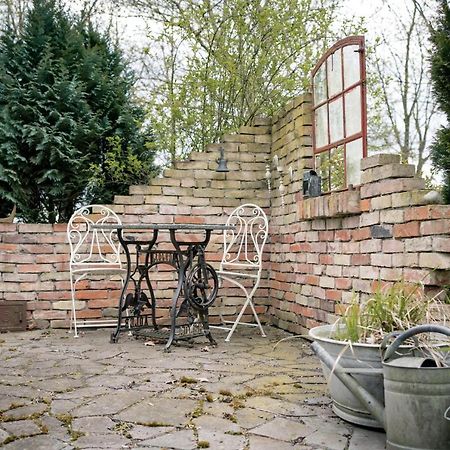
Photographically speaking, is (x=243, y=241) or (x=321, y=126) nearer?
(x=321, y=126)

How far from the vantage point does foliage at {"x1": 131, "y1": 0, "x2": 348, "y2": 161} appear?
16.6ft

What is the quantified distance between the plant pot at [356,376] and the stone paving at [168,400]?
0.05 m

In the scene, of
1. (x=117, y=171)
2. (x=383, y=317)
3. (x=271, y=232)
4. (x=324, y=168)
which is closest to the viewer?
(x=383, y=317)

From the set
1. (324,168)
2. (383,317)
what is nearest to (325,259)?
(324,168)

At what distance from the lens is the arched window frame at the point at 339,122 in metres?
3.53

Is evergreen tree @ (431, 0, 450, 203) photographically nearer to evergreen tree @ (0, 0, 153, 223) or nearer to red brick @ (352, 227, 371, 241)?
red brick @ (352, 227, 371, 241)

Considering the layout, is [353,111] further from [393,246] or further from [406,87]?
[406,87]

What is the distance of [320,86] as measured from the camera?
13.4 feet

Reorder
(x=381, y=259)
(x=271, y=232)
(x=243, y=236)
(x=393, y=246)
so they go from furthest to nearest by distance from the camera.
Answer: (x=271, y=232)
(x=243, y=236)
(x=381, y=259)
(x=393, y=246)

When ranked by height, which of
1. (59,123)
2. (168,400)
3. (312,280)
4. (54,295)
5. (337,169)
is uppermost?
(59,123)

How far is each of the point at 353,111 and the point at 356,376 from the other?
2069 millimetres

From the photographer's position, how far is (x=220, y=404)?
2.44m

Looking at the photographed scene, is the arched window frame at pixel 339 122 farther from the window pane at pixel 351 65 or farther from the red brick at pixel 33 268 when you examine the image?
the red brick at pixel 33 268

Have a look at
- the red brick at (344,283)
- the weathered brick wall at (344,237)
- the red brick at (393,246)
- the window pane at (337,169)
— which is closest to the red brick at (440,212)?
the weathered brick wall at (344,237)
